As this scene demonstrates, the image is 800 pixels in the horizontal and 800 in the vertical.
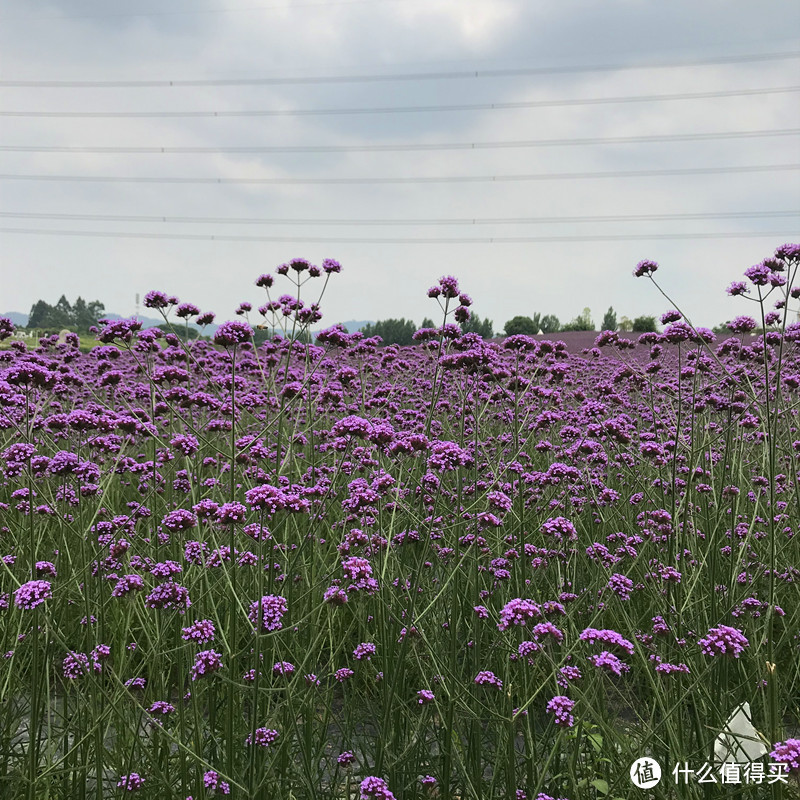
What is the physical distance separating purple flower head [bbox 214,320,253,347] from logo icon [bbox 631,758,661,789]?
209 centimetres

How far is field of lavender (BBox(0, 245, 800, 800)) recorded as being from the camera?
2.16 meters

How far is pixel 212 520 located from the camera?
2543 millimetres

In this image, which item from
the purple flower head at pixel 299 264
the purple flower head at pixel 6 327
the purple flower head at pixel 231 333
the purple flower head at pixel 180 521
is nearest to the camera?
the purple flower head at pixel 180 521

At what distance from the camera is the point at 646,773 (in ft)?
7.36

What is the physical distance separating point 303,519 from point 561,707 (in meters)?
3.31

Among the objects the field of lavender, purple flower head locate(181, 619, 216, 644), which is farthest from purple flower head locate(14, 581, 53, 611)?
purple flower head locate(181, 619, 216, 644)

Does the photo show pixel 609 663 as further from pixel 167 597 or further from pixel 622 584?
pixel 167 597

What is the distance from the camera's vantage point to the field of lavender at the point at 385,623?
2.16 meters

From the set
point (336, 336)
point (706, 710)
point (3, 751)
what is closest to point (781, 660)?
point (706, 710)

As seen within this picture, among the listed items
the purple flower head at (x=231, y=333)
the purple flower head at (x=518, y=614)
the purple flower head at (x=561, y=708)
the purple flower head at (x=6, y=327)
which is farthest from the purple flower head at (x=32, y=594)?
the purple flower head at (x=6, y=327)

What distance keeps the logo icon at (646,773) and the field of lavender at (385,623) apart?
0.07 ft

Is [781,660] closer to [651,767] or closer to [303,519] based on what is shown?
[651,767]

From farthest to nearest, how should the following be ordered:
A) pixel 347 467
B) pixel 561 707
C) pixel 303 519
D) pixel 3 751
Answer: pixel 347 467 → pixel 303 519 → pixel 3 751 → pixel 561 707

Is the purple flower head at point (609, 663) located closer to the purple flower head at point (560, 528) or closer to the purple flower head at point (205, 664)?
the purple flower head at point (560, 528)
